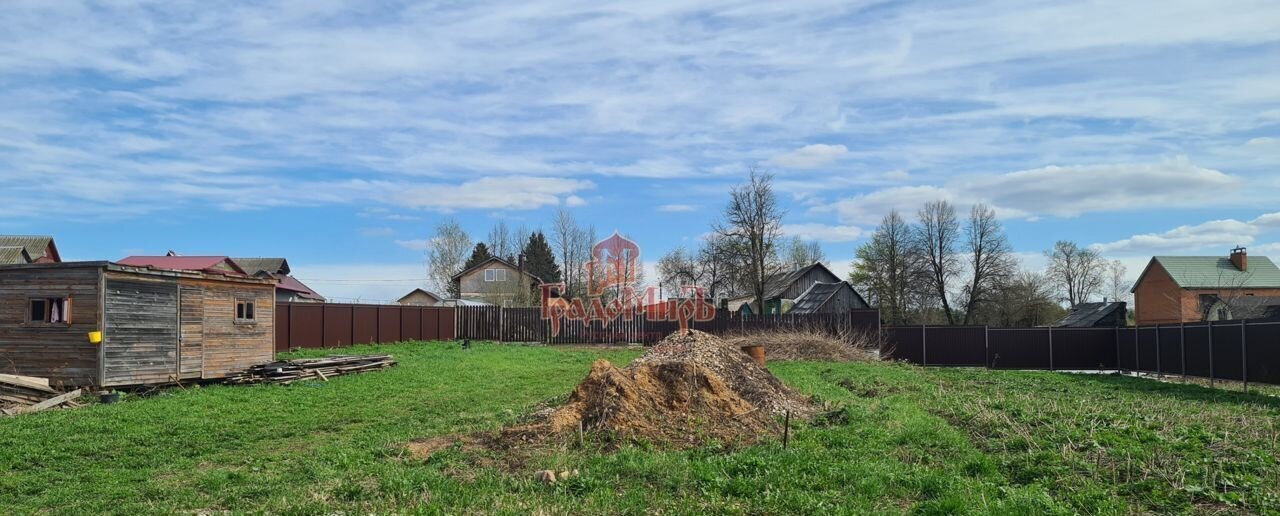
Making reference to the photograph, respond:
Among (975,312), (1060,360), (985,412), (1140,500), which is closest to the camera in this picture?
(1140,500)

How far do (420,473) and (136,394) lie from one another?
10375mm

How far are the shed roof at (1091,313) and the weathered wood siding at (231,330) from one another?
40836 millimetres

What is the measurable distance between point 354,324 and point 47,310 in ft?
39.4

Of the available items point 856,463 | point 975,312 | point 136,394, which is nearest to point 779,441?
point 856,463

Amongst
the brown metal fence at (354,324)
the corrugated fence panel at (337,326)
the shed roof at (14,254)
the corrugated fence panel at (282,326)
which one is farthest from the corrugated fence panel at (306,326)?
the shed roof at (14,254)

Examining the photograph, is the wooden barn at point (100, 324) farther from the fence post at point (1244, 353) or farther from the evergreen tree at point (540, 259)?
the evergreen tree at point (540, 259)

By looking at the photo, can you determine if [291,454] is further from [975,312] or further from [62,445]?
[975,312]

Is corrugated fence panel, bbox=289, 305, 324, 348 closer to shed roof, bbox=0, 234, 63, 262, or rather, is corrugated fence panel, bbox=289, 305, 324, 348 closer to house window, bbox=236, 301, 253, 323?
house window, bbox=236, 301, 253, 323

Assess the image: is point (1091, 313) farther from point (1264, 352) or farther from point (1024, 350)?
point (1264, 352)

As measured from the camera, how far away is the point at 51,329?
1431cm

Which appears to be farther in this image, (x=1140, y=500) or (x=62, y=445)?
(x=62, y=445)

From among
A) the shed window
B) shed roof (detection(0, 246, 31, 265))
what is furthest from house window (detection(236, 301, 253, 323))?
the shed window

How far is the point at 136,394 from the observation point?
47.6ft

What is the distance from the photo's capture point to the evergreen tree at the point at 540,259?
66688mm
